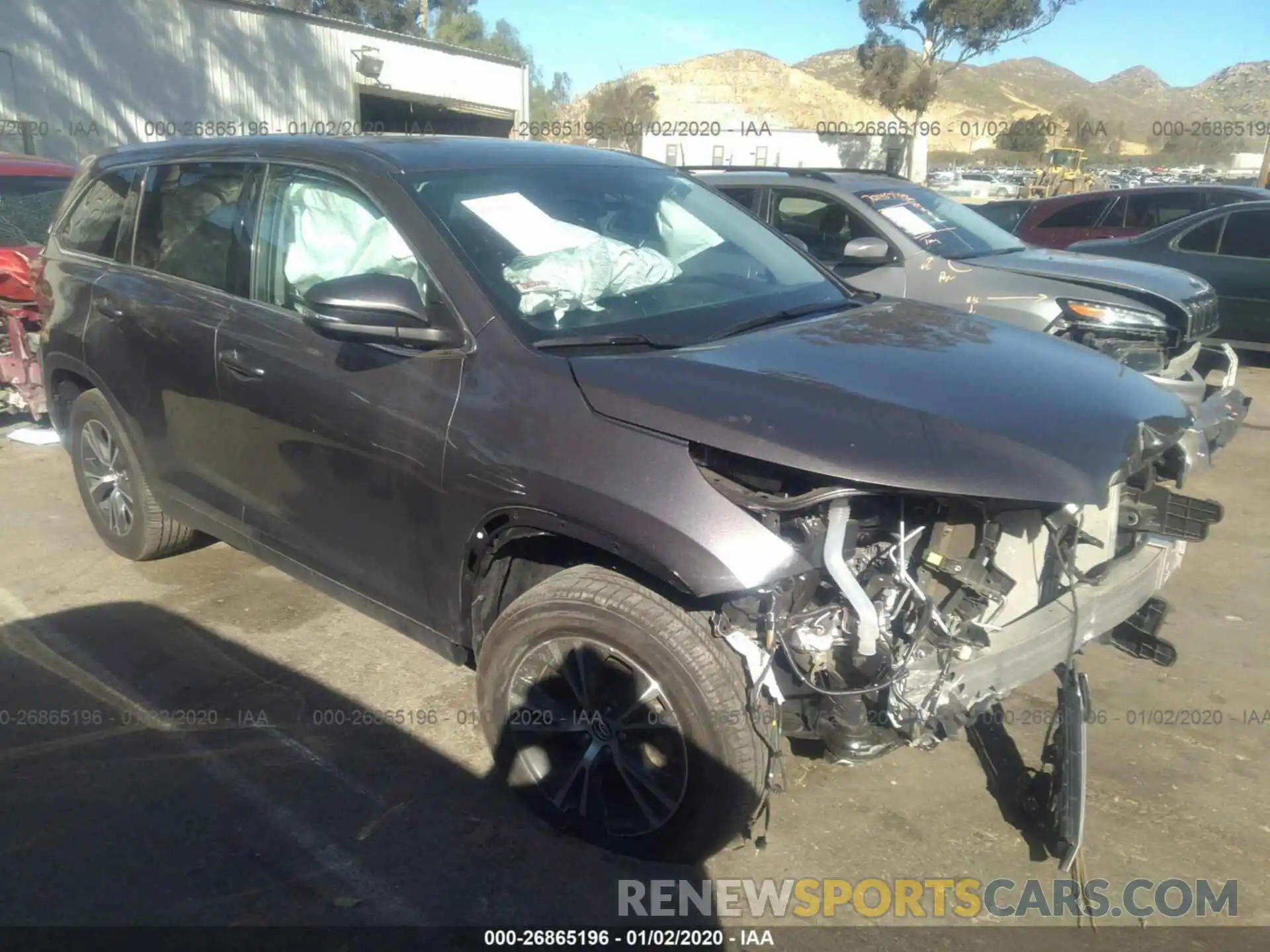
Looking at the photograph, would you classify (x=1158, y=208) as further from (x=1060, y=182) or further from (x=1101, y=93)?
(x=1101, y=93)

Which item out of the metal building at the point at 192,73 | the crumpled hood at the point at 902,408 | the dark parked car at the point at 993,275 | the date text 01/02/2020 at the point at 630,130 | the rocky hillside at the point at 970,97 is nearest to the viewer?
the crumpled hood at the point at 902,408

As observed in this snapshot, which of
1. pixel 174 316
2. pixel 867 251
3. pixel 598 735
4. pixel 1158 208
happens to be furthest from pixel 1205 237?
pixel 174 316

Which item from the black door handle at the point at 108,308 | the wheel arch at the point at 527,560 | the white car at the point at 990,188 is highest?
the black door handle at the point at 108,308

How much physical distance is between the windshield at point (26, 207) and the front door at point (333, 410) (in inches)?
183

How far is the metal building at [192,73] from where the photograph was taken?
52.5 feet

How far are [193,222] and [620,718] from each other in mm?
2759

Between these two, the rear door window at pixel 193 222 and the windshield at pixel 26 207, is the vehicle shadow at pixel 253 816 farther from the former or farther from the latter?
the windshield at pixel 26 207

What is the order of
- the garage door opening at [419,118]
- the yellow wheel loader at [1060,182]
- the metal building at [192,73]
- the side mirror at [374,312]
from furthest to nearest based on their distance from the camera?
the yellow wheel loader at [1060,182]
the garage door opening at [419,118]
the metal building at [192,73]
the side mirror at [374,312]

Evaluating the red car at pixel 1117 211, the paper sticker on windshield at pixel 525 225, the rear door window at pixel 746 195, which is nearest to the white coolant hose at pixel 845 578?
the paper sticker on windshield at pixel 525 225

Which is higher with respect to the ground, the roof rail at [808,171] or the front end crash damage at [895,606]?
the roof rail at [808,171]

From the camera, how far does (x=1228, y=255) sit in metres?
9.37

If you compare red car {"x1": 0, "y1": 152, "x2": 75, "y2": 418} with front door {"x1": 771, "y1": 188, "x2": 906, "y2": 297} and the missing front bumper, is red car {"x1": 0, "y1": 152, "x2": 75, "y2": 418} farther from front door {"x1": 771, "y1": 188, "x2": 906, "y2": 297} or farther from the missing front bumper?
the missing front bumper

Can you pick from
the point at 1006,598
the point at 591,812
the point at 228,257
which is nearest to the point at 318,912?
the point at 591,812

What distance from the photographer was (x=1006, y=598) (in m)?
2.77
